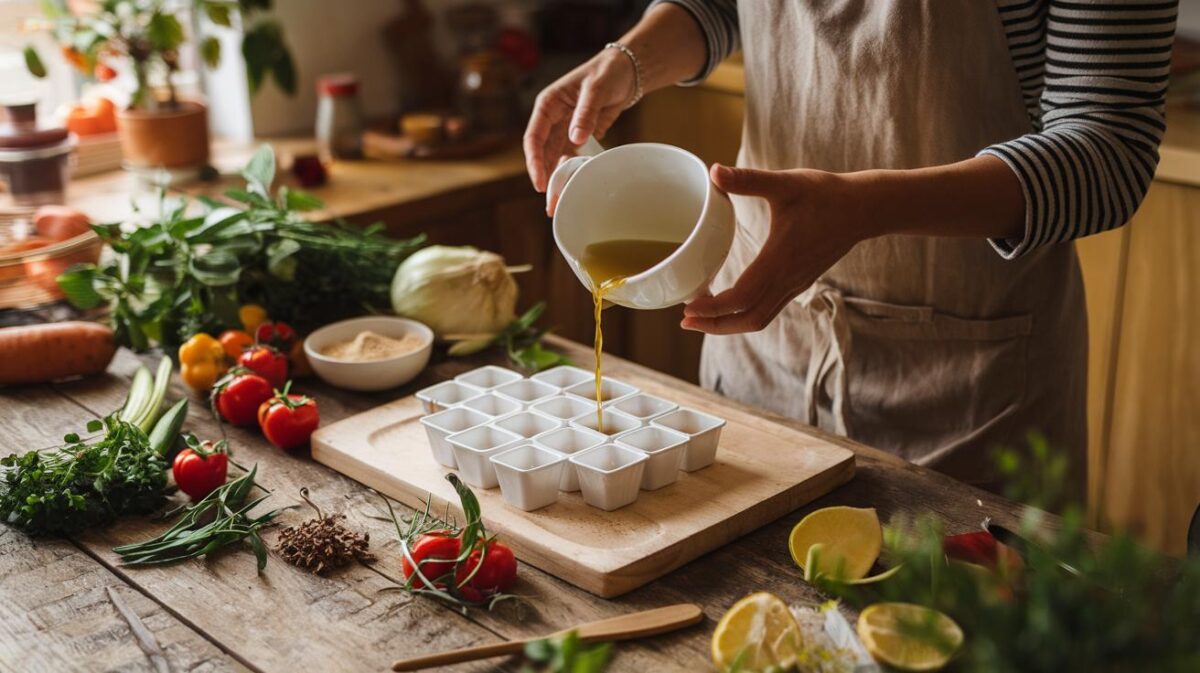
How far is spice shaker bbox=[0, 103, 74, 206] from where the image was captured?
7.07ft

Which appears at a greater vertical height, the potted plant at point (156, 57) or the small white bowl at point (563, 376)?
the potted plant at point (156, 57)

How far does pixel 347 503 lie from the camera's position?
130cm

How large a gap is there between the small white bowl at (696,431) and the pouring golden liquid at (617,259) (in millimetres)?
80

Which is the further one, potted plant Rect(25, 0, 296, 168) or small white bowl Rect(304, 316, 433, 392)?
potted plant Rect(25, 0, 296, 168)

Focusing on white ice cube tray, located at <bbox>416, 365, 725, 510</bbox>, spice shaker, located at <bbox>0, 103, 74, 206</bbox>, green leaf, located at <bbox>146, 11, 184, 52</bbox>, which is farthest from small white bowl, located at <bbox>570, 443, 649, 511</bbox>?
green leaf, located at <bbox>146, 11, 184, 52</bbox>

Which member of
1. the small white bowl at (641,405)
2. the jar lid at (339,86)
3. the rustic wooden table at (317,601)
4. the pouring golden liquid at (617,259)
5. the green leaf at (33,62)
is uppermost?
the green leaf at (33,62)

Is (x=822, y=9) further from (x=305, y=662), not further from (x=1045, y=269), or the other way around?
(x=305, y=662)

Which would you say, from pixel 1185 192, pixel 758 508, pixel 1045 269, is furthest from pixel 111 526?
pixel 1185 192

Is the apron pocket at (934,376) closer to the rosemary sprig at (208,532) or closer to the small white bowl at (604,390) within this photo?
the small white bowl at (604,390)

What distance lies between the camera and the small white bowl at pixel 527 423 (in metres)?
1.32

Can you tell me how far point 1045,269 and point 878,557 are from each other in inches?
21.4

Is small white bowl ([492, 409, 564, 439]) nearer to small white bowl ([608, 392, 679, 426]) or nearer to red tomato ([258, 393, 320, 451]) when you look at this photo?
small white bowl ([608, 392, 679, 426])

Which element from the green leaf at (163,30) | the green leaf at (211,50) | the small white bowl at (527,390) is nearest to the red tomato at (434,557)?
the small white bowl at (527,390)

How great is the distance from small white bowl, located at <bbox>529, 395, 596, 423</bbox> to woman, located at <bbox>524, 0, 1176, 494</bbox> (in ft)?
0.76
